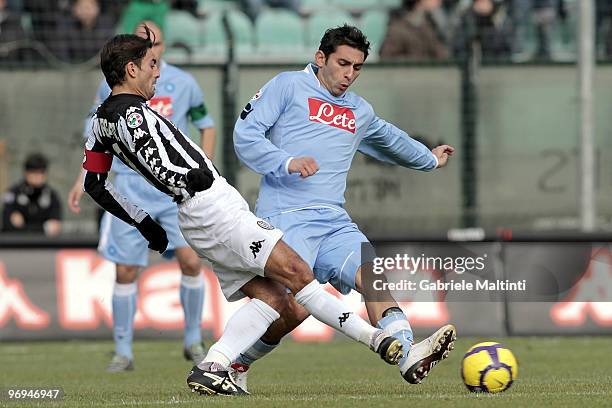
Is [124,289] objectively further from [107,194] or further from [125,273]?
[107,194]

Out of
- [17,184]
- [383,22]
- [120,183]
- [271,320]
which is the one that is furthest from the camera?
[383,22]

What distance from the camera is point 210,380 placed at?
7.20m

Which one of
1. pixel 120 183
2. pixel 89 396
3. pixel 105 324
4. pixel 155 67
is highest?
pixel 155 67

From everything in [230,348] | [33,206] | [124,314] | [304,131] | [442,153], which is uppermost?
[304,131]

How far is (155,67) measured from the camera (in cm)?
739

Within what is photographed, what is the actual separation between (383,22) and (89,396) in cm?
877

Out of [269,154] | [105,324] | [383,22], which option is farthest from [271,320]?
[383,22]

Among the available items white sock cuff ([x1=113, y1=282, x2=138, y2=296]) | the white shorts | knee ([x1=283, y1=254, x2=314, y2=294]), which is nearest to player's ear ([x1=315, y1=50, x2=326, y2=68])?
the white shorts

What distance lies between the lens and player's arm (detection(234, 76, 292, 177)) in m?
7.54

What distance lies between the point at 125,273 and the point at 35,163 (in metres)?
3.99

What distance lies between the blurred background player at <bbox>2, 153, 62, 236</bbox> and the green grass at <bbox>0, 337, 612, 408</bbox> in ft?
4.70

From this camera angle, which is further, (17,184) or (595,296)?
(17,184)

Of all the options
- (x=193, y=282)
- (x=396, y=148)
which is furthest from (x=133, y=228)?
(x=396, y=148)

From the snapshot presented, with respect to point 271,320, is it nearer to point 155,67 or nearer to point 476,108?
point 155,67
